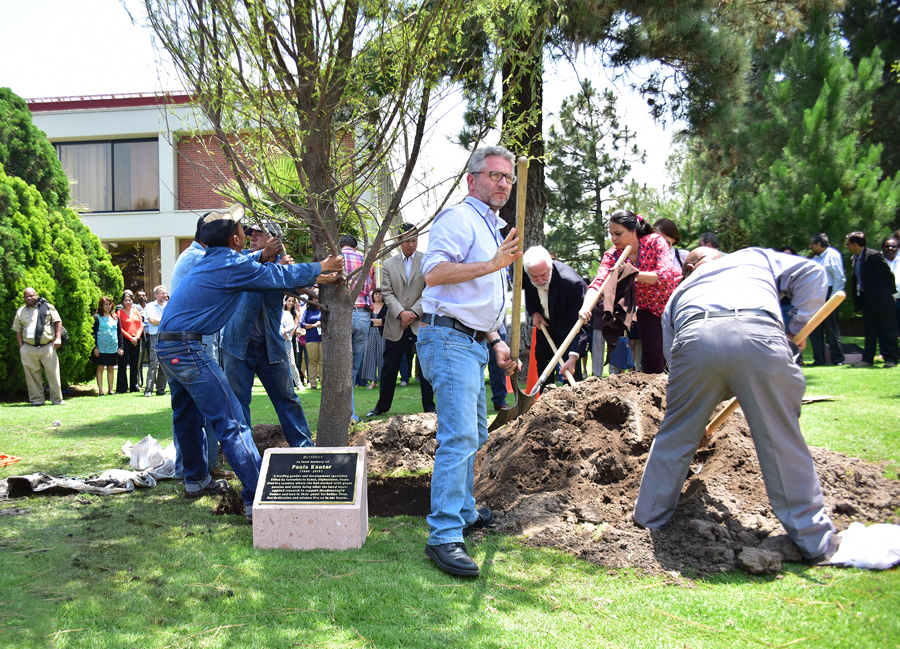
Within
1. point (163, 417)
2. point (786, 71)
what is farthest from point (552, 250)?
point (163, 417)

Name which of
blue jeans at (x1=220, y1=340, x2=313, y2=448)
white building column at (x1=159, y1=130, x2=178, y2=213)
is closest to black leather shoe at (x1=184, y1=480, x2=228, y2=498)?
blue jeans at (x1=220, y1=340, x2=313, y2=448)

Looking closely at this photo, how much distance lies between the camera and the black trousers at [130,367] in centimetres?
1373

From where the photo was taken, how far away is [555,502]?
445 centimetres

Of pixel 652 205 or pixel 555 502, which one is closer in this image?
pixel 555 502

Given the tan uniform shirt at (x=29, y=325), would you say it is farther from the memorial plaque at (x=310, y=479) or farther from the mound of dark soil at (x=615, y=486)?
the memorial plaque at (x=310, y=479)

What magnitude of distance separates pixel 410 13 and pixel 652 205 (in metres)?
16.5

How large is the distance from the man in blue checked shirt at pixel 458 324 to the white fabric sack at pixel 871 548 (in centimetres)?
193

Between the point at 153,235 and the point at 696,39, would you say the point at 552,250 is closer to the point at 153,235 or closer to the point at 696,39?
the point at 696,39

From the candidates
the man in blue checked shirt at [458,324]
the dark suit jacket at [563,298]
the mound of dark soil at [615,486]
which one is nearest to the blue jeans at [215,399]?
the mound of dark soil at [615,486]

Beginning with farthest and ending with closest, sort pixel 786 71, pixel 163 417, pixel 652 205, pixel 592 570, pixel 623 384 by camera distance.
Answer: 1. pixel 652 205
2. pixel 786 71
3. pixel 163 417
4. pixel 623 384
5. pixel 592 570

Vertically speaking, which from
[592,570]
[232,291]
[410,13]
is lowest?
[592,570]

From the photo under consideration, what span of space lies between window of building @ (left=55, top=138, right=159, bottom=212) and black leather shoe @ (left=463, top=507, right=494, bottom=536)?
71.7 ft

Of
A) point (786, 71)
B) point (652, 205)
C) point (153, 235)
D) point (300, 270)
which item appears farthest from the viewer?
point (153, 235)

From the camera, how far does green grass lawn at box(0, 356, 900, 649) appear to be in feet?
8.96
